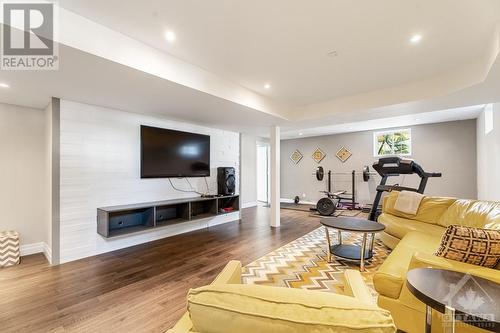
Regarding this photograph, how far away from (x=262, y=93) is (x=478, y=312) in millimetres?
3413

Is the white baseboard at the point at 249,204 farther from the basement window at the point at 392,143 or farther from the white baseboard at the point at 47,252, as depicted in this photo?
the white baseboard at the point at 47,252

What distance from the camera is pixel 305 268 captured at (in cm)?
286

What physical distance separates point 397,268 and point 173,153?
Answer: 12.1 feet

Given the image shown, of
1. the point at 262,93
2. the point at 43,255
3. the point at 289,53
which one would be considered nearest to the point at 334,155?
the point at 262,93

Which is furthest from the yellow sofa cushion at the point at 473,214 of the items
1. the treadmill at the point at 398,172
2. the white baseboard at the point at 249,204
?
the white baseboard at the point at 249,204

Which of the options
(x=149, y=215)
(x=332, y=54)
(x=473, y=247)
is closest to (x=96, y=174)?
(x=149, y=215)

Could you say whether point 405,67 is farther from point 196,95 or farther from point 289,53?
point 196,95

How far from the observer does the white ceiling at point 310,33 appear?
1.82 m

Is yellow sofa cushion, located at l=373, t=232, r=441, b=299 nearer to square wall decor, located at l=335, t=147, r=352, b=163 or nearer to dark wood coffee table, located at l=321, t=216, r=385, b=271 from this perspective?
dark wood coffee table, located at l=321, t=216, r=385, b=271

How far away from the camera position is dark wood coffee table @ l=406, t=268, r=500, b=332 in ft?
3.24

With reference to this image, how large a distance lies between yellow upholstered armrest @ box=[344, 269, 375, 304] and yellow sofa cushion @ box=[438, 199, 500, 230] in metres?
1.91

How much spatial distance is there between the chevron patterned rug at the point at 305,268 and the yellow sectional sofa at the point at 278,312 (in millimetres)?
1907

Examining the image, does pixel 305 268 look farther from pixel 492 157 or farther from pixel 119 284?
pixel 492 157

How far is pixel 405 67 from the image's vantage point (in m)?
2.87
